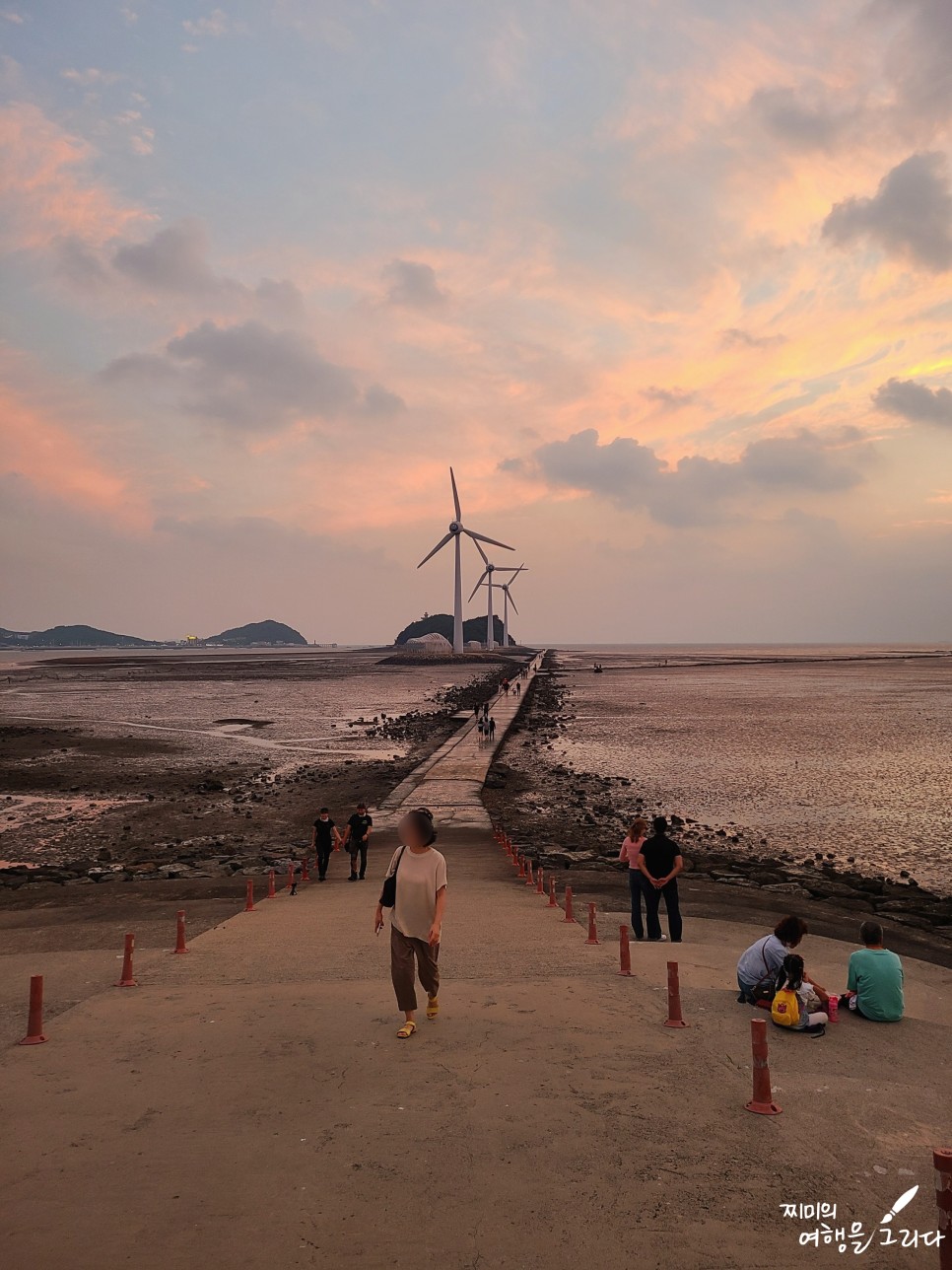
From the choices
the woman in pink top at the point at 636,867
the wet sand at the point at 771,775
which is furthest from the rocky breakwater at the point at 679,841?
the woman in pink top at the point at 636,867

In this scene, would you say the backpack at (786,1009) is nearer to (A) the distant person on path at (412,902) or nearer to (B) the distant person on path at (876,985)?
(B) the distant person on path at (876,985)

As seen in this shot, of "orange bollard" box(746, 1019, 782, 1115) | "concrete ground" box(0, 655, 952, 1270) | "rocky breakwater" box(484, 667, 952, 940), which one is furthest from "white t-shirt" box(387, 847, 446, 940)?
"rocky breakwater" box(484, 667, 952, 940)

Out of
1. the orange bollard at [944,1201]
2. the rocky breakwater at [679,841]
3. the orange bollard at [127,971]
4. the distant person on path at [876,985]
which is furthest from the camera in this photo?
the rocky breakwater at [679,841]

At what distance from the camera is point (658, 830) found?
41.8ft

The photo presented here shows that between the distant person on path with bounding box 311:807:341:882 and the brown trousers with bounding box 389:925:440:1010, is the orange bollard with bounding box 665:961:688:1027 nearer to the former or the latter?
the brown trousers with bounding box 389:925:440:1010

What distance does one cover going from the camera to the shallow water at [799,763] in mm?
24375

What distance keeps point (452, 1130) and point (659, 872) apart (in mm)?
7405

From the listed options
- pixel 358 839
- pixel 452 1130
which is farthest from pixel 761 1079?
pixel 358 839

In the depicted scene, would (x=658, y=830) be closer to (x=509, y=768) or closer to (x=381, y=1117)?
(x=381, y=1117)

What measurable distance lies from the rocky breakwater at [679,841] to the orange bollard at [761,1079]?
10.8 m

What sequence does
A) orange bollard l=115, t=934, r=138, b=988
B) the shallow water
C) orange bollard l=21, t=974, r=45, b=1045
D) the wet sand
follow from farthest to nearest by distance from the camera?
the shallow water < the wet sand < orange bollard l=115, t=934, r=138, b=988 < orange bollard l=21, t=974, r=45, b=1045

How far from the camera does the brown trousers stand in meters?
7.62

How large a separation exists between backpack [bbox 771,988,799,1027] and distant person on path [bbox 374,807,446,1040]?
336 centimetres

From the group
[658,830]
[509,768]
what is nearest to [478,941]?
[658,830]
